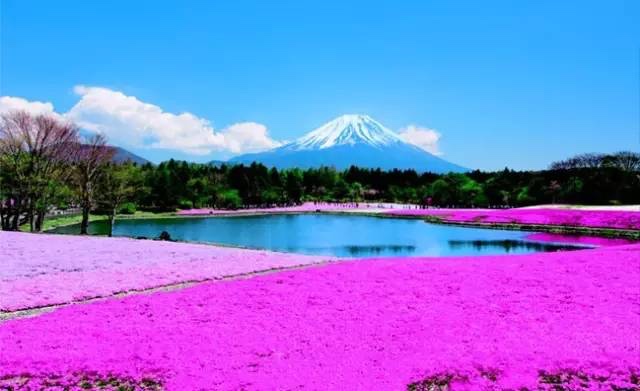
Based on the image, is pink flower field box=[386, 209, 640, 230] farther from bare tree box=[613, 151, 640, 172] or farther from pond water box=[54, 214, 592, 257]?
bare tree box=[613, 151, 640, 172]

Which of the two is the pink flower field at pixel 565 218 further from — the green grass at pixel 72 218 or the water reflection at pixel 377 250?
the green grass at pixel 72 218

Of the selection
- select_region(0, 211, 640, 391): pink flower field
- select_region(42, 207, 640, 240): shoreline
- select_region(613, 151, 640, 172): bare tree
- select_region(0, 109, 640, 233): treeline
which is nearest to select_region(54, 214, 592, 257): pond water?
select_region(42, 207, 640, 240): shoreline

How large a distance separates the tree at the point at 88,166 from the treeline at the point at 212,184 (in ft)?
0.32

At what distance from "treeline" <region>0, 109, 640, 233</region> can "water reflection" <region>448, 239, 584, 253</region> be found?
30.2 m

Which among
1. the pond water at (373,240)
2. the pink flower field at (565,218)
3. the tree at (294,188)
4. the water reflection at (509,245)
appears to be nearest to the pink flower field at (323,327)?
the pond water at (373,240)

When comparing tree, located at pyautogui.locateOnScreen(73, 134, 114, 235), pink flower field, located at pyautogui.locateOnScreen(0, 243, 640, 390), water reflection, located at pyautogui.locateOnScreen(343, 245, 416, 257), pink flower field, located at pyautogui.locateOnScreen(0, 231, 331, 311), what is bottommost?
water reflection, located at pyautogui.locateOnScreen(343, 245, 416, 257)

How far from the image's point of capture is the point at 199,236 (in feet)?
160

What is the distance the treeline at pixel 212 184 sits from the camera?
38.6 metres

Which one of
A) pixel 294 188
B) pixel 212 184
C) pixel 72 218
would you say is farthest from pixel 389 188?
pixel 72 218

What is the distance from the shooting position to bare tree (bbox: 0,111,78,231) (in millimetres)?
37562

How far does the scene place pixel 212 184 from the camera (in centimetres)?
10456

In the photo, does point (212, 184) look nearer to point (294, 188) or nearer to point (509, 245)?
point (294, 188)

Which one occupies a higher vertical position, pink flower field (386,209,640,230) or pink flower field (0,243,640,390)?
pink flower field (386,209,640,230)

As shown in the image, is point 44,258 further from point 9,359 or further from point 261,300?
point 9,359
